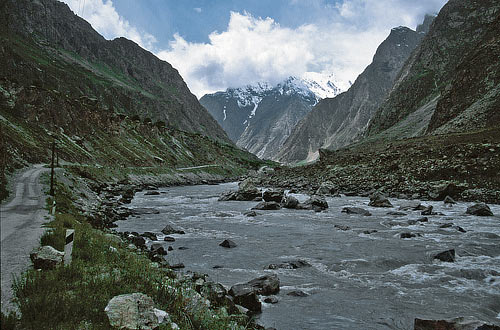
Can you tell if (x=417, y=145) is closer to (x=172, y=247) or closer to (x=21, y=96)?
(x=172, y=247)

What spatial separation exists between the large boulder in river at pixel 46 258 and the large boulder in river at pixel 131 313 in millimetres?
2251

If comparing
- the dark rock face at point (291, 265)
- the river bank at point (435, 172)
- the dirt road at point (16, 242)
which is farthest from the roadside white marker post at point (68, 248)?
the river bank at point (435, 172)

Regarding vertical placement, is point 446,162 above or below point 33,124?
below

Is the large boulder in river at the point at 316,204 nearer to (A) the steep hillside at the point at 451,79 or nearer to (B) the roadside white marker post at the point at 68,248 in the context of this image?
(B) the roadside white marker post at the point at 68,248

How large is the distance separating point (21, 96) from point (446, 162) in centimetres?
8591

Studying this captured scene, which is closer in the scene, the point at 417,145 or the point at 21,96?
the point at 417,145

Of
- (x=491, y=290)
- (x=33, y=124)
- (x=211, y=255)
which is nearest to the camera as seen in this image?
(x=491, y=290)

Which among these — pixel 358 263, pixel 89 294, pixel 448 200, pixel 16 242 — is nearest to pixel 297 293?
pixel 358 263

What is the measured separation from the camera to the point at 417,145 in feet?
168

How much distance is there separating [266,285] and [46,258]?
7566 mm

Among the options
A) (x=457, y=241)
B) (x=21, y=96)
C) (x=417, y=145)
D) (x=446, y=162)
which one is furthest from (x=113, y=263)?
(x=21, y=96)

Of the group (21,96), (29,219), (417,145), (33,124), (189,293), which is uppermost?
(21,96)

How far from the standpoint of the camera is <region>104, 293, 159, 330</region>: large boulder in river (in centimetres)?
529

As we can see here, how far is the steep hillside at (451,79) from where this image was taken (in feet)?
222
